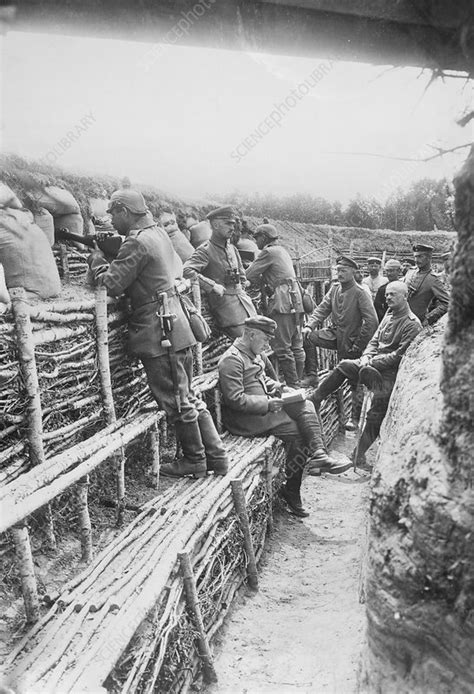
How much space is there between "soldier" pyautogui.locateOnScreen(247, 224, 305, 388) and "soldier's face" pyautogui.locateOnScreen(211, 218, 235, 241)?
1.29 meters

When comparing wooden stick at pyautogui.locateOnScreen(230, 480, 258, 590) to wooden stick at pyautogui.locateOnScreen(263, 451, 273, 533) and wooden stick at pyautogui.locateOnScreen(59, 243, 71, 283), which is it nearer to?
wooden stick at pyautogui.locateOnScreen(263, 451, 273, 533)

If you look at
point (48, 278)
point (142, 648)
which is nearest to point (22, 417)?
point (142, 648)

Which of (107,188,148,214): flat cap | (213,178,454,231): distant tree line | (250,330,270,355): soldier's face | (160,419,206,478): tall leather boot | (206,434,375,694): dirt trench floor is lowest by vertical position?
(206,434,375,694): dirt trench floor

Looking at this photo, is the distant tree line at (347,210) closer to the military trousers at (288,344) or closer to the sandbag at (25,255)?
the military trousers at (288,344)

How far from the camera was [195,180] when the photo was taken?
18750 millimetres

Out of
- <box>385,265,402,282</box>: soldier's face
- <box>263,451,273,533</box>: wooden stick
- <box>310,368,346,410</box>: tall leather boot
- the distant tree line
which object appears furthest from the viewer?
the distant tree line

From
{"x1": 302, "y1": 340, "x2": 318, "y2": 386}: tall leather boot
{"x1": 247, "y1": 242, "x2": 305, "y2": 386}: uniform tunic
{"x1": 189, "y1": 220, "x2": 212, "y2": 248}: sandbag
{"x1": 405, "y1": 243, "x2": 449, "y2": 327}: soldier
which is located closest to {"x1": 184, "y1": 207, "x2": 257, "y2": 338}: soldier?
{"x1": 247, "y1": 242, "x2": 305, "y2": 386}: uniform tunic

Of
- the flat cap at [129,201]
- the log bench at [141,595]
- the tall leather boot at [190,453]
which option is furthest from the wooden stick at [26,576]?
the flat cap at [129,201]

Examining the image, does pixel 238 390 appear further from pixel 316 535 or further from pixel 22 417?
pixel 22 417

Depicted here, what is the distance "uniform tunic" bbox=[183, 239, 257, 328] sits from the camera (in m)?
5.60

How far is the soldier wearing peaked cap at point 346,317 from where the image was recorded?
6855 mm

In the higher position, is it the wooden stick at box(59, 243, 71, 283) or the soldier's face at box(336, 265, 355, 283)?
the wooden stick at box(59, 243, 71, 283)

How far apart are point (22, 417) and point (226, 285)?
10.3 ft

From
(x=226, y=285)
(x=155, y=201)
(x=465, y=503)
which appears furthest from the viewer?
(x=155, y=201)
